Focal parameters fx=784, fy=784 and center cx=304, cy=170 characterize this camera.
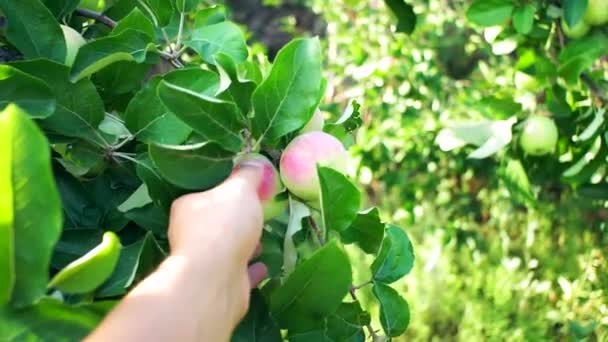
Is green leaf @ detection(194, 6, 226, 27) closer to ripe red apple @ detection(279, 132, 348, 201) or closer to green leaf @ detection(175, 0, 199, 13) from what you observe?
green leaf @ detection(175, 0, 199, 13)

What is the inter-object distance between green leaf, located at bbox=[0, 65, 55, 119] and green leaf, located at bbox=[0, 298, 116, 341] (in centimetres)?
17

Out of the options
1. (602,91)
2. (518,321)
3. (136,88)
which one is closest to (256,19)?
(518,321)

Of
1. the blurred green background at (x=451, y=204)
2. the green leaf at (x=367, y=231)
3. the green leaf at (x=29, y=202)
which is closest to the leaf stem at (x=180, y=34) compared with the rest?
the green leaf at (x=367, y=231)

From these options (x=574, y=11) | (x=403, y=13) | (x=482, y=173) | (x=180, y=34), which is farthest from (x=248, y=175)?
(x=482, y=173)

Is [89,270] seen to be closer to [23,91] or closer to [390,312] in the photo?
[23,91]

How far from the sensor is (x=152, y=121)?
0.59 metres

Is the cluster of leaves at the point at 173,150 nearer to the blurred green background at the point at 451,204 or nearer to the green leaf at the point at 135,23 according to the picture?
the green leaf at the point at 135,23

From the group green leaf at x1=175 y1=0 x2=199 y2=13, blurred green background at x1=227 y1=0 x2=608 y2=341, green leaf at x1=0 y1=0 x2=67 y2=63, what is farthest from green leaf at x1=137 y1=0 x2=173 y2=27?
blurred green background at x1=227 y1=0 x2=608 y2=341

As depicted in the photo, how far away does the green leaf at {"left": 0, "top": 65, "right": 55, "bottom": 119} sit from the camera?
0.53 meters

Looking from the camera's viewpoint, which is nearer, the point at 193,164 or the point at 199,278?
the point at 199,278

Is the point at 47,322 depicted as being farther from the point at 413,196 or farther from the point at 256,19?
the point at 256,19

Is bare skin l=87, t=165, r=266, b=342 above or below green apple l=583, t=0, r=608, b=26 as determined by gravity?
above

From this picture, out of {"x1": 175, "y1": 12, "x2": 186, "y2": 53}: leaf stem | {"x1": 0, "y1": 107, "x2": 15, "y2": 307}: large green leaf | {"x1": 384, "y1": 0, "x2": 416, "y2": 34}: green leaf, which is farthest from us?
{"x1": 384, "y1": 0, "x2": 416, "y2": 34}: green leaf

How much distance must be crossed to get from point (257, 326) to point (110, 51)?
0.78 feet
